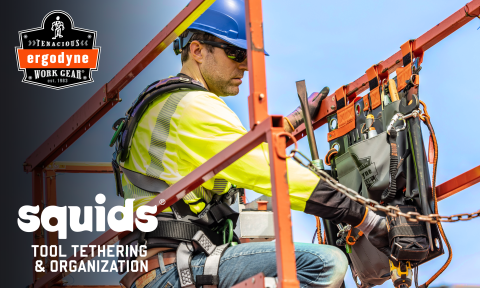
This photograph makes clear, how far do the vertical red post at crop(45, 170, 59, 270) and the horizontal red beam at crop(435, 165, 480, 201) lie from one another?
110 inches

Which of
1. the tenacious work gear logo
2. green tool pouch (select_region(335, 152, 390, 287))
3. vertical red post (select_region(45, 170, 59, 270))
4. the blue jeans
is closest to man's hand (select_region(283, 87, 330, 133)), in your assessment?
green tool pouch (select_region(335, 152, 390, 287))

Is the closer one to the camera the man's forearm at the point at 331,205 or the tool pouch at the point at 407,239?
the man's forearm at the point at 331,205

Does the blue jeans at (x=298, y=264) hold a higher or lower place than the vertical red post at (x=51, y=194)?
lower

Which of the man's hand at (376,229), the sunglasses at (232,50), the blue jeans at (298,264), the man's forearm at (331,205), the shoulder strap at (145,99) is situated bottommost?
the blue jeans at (298,264)

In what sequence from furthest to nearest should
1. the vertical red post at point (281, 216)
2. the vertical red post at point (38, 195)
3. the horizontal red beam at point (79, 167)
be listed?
the horizontal red beam at point (79, 167)
the vertical red post at point (38, 195)
the vertical red post at point (281, 216)

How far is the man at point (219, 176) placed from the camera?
2684 millimetres

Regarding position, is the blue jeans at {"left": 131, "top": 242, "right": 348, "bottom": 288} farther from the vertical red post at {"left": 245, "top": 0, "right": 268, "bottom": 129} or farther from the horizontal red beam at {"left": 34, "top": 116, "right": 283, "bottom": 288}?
the vertical red post at {"left": 245, "top": 0, "right": 268, "bottom": 129}

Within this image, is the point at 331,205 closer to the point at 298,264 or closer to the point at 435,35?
the point at 298,264

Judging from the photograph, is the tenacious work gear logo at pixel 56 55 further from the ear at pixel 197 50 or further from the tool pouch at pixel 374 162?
the tool pouch at pixel 374 162

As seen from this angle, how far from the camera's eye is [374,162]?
141 inches

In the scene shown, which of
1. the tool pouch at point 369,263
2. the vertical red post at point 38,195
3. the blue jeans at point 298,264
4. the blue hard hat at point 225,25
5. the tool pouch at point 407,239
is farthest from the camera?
the vertical red post at point 38,195

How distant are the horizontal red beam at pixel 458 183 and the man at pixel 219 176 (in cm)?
65

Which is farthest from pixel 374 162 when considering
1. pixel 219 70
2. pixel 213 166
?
pixel 213 166

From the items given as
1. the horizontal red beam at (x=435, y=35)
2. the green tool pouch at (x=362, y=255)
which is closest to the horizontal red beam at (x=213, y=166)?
the green tool pouch at (x=362, y=255)
